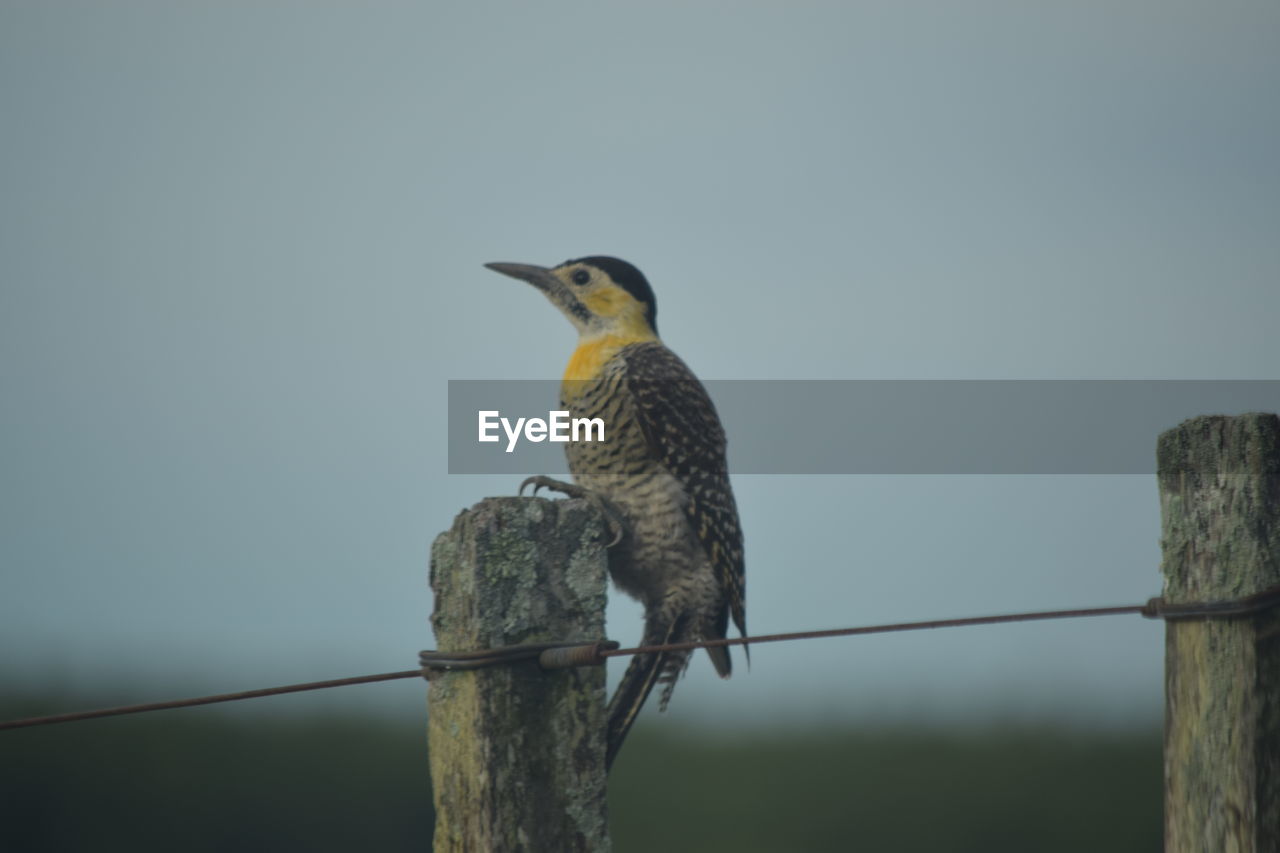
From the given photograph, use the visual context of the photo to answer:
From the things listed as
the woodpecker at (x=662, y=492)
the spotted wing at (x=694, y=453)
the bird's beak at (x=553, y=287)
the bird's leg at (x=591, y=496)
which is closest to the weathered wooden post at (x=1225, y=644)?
the bird's leg at (x=591, y=496)

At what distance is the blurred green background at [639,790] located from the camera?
8.46 meters

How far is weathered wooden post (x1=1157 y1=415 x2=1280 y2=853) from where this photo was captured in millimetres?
1757

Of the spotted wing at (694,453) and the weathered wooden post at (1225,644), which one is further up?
the spotted wing at (694,453)

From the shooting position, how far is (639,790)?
343 inches

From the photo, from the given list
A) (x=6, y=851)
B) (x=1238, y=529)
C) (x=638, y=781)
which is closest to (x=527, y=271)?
(x=1238, y=529)

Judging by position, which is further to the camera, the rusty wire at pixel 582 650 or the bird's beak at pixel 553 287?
the bird's beak at pixel 553 287

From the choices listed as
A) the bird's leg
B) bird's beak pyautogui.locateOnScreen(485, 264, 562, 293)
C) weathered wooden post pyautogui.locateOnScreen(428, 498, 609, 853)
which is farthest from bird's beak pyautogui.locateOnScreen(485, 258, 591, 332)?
weathered wooden post pyautogui.locateOnScreen(428, 498, 609, 853)

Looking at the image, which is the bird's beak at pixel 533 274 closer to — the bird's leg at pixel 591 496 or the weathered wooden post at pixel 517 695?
the bird's leg at pixel 591 496

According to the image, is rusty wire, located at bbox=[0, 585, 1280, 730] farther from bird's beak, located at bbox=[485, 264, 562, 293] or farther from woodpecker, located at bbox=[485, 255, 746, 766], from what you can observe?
bird's beak, located at bbox=[485, 264, 562, 293]

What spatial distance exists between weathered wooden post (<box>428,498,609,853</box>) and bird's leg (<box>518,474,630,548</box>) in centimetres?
100

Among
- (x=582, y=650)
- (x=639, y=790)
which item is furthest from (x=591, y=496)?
(x=639, y=790)

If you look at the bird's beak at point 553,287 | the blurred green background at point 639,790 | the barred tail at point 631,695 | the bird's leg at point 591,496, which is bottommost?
the blurred green background at point 639,790

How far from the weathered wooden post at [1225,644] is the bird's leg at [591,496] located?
1.51 meters

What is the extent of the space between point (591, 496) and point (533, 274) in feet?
3.76
